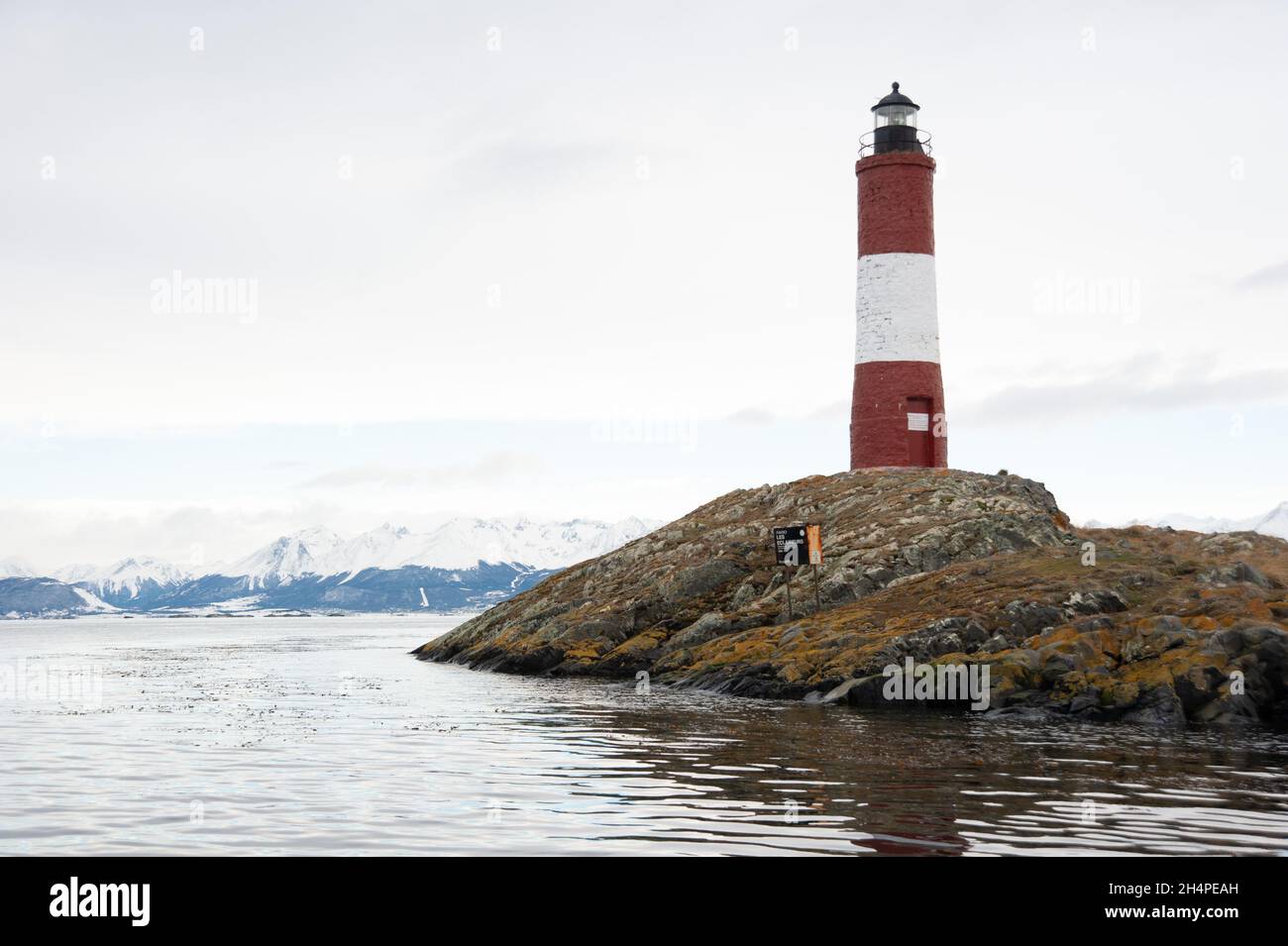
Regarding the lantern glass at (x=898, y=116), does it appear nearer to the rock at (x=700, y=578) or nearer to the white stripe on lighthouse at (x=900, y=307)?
the white stripe on lighthouse at (x=900, y=307)

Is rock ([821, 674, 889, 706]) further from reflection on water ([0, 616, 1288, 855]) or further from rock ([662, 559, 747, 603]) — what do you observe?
rock ([662, 559, 747, 603])

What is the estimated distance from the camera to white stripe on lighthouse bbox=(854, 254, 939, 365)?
6053 centimetres

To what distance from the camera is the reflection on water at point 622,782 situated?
16.4 m

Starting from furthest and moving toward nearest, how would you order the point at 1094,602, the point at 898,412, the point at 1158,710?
the point at 898,412
the point at 1094,602
the point at 1158,710

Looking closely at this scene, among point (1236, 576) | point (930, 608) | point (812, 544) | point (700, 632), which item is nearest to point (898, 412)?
point (812, 544)

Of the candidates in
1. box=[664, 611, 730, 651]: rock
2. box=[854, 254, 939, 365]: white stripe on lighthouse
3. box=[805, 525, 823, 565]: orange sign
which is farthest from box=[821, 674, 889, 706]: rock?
→ box=[854, 254, 939, 365]: white stripe on lighthouse

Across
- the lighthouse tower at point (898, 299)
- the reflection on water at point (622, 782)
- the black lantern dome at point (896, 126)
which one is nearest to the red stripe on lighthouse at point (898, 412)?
the lighthouse tower at point (898, 299)

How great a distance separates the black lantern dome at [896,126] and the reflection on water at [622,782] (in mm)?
33719

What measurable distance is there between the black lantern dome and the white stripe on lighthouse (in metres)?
5.44

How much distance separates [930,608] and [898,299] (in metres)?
22.0

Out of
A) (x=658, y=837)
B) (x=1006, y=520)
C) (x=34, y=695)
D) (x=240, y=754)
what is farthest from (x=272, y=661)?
(x=658, y=837)

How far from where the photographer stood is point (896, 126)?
6138cm

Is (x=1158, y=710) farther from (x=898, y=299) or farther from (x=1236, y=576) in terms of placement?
(x=898, y=299)
